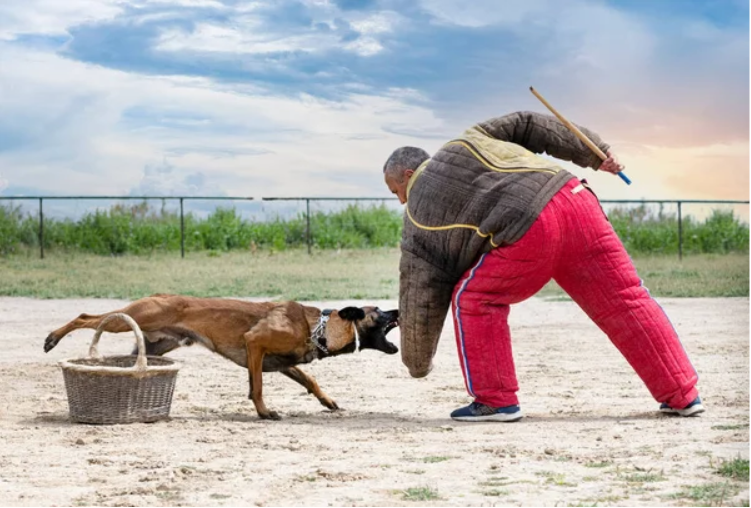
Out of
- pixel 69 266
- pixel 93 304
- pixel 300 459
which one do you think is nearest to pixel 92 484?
pixel 300 459

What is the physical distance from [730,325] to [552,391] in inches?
209

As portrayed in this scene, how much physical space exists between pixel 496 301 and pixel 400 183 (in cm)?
102

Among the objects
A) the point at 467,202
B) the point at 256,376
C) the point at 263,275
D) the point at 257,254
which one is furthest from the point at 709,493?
the point at 257,254

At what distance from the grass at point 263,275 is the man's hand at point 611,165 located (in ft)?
31.6

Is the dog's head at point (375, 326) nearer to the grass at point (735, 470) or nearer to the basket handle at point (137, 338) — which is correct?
the basket handle at point (137, 338)

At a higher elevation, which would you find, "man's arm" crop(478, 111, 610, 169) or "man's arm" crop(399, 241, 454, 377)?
"man's arm" crop(478, 111, 610, 169)

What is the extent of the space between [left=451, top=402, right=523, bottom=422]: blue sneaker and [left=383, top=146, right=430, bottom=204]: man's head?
4.65 ft

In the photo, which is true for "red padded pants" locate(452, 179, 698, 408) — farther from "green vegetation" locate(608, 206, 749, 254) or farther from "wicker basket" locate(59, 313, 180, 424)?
"green vegetation" locate(608, 206, 749, 254)

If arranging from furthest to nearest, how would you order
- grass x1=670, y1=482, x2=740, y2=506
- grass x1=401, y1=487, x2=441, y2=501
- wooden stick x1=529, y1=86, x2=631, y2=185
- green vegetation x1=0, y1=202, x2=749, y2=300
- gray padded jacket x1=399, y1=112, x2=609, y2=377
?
1. green vegetation x1=0, y1=202, x2=749, y2=300
2. wooden stick x1=529, y1=86, x2=631, y2=185
3. gray padded jacket x1=399, y1=112, x2=609, y2=377
4. grass x1=401, y1=487, x2=441, y2=501
5. grass x1=670, y1=482, x2=740, y2=506

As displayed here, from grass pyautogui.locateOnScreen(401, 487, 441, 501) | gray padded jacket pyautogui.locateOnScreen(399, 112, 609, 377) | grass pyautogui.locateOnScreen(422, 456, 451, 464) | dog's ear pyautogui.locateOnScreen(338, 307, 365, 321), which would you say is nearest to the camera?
grass pyautogui.locateOnScreen(401, 487, 441, 501)

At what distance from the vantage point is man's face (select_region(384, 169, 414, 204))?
23.5 ft

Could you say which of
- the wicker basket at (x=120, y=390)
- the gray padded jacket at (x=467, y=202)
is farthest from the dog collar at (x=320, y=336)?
the wicker basket at (x=120, y=390)

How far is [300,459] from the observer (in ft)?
19.1

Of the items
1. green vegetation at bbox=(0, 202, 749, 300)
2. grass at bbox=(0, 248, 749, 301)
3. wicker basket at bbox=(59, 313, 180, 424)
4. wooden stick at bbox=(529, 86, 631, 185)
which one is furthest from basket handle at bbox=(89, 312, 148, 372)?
green vegetation at bbox=(0, 202, 749, 300)
